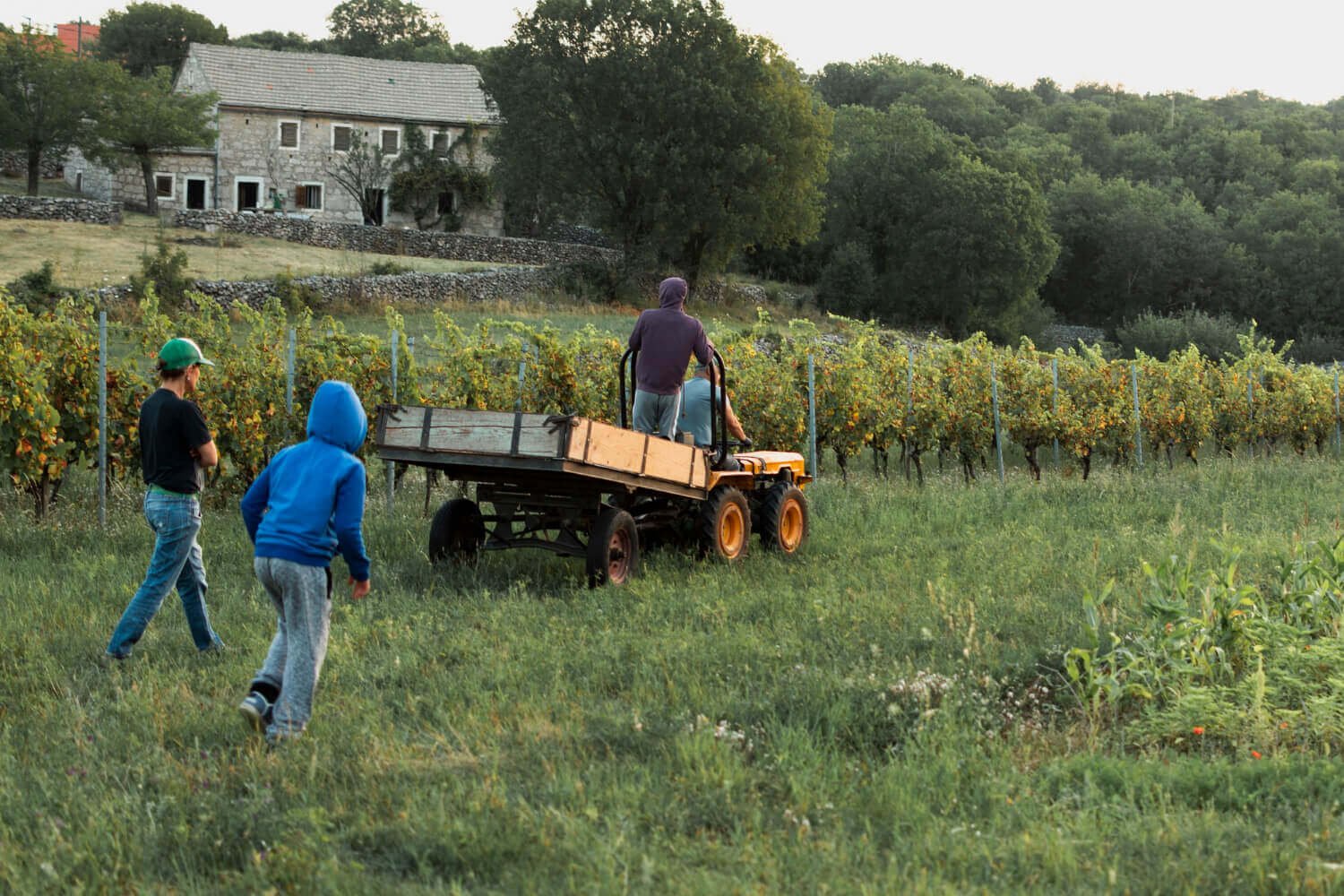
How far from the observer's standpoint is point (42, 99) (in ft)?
154

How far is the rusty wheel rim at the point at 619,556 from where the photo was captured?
8.77 m

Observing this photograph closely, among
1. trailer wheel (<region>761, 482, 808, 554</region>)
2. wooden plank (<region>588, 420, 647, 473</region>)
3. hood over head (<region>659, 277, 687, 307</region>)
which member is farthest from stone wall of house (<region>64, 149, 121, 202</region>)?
wooden plank (<region>588, 420, 647, 473</region>)

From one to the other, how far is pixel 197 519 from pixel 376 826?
9.78 ft

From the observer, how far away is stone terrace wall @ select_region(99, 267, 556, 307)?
109 ft

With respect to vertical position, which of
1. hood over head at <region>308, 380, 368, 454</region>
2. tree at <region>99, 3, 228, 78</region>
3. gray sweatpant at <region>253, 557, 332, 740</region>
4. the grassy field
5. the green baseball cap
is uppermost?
tree at <region>99, 3, 228, 78</region>

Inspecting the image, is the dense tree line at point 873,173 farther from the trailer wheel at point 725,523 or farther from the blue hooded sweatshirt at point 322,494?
the blue hooded sweatshirt at point 322,494

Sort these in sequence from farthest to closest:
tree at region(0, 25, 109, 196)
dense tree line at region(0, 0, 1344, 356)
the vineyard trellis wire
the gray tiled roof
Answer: the gray tiled roof, tree at region(0, 25, 109, 196), dense tree line at region(0, 0, 1344, 356), the vineyard trellis wire

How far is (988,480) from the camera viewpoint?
17.4 meters

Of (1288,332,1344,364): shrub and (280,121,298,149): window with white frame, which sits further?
(1288,332,1344,364): shrub

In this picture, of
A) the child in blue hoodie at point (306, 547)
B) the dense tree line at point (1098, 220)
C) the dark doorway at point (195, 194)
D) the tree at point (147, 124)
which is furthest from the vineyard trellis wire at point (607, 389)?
the dense tree line at point (1098, 220)

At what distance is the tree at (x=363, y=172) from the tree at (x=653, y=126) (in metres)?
5.79

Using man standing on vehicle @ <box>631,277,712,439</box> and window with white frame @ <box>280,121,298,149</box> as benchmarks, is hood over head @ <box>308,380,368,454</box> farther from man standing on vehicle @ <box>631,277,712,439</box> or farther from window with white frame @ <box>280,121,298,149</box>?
window with white frame @ <box>280,121,298,149</box>

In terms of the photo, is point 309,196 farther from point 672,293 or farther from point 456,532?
point 672,293

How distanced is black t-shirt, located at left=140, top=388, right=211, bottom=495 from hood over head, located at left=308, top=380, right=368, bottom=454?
4.90 ft
